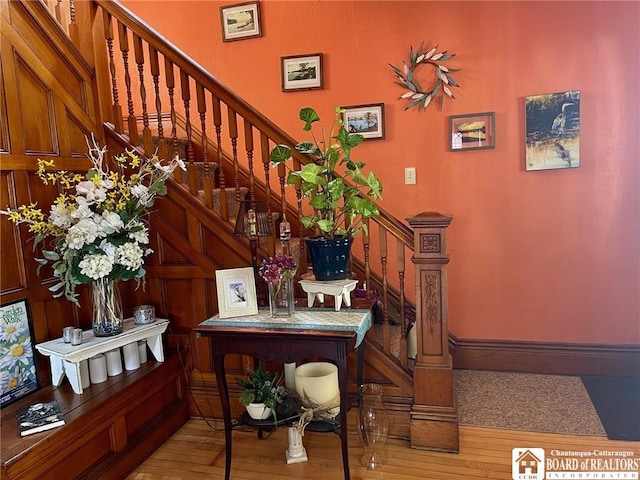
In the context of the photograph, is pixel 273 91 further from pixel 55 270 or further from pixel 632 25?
pixel 632 25

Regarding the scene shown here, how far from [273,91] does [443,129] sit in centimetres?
125

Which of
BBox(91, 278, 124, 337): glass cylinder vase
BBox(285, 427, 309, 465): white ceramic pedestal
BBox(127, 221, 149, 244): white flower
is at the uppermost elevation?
BBox(127, 221, 149, 244): white flower

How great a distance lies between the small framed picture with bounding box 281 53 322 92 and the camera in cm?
337

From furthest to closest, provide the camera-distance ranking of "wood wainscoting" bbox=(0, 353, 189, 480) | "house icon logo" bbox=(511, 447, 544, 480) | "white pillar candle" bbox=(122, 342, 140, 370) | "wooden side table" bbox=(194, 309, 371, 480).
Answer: "white pillar candle" bbox=(122, 342, 140, 370) < "house icon logo" bbox=(511, 447, 544, 480) < "wooden side table" bbox=(194, 309, 371, 480) < "wood wainscoting" bbox=(0, 353, 189, 480)

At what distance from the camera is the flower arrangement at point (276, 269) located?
2.03 m

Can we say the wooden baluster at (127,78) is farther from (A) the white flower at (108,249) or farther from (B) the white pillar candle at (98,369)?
(B) the white pillar candle at (98,369)

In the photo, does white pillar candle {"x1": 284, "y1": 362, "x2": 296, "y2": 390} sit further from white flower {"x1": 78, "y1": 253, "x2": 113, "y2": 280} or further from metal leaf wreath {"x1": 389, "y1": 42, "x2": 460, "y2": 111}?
metal leaf wreath {"x1": 389, "y1": 42, "x2": 460, "y2": 111}

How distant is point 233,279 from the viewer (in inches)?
85.8

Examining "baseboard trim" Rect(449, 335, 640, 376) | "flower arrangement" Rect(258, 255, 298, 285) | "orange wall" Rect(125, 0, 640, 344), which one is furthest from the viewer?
"baseboard trim" Rect(449, 335, 640, 376)

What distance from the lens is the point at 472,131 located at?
10.3ft

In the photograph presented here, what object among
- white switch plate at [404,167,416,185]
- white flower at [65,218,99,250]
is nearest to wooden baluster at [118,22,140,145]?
white flower at [65,218,99,250]

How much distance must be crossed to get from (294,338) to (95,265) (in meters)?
0.93

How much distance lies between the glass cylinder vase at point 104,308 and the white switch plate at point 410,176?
1971 millimetres

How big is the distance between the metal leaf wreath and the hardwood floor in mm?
2038
